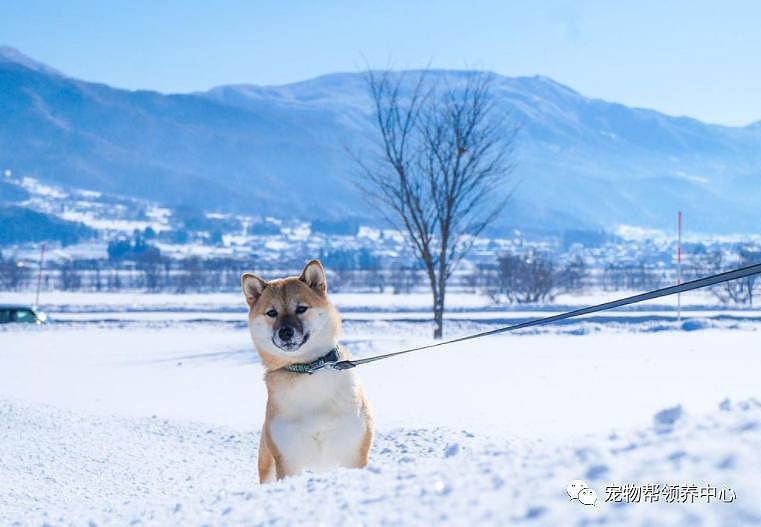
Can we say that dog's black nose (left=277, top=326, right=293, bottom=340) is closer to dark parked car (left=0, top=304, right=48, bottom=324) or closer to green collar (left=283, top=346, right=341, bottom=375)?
green collar (left=283, top=346, right=341, bottom=375)

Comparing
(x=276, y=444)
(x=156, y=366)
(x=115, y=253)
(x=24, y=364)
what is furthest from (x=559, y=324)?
(x=115, y=253)

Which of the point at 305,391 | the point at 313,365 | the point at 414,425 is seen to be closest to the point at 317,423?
the point at 305,391

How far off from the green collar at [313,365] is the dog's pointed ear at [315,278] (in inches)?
13.9

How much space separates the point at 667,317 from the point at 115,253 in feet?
472

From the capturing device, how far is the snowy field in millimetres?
3000

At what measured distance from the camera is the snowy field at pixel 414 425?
118 inches

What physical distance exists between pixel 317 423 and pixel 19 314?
87.0 ft

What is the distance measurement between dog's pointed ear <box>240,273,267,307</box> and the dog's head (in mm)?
13

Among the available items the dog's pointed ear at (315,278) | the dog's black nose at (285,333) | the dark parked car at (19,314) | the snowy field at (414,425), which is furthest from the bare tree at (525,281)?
the dog's black nose at (285,333)

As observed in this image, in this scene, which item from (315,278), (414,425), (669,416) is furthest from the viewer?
(414,425)

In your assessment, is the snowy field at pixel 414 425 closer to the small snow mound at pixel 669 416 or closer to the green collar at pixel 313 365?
the small snow mound at pixel 669 416

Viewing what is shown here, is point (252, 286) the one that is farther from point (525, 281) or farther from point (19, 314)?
point (525, 281)

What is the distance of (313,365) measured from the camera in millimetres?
4289

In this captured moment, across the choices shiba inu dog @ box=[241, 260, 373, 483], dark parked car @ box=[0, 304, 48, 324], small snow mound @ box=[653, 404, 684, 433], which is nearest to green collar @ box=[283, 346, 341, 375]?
shiba inu dog @ box=[241, 260, 373, 483]
